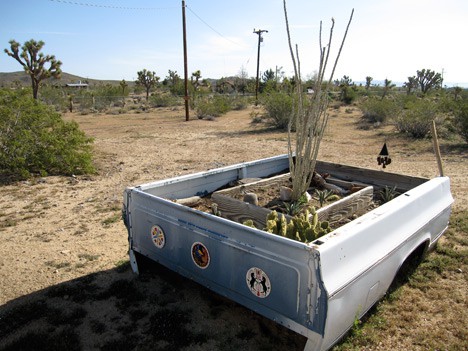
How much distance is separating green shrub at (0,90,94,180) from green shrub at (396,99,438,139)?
10694 millimetres

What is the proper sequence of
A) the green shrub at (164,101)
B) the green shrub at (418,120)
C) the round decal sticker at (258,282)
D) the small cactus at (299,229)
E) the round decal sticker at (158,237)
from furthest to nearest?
1. the green shrub at (164,101)
2. the green shrub at (418,120)
3. the round decal sticker at (158,237)
4. the small cactus at (299,229)
5. the round decal sticker at (258,282)

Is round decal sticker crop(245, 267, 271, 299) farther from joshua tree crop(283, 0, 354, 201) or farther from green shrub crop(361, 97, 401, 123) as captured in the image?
green shrub crop(361, 97, 401, 123)

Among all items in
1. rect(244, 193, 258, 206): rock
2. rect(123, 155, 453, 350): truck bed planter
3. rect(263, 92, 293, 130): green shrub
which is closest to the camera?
rect(123, 155, 453, 350): truck bed planter

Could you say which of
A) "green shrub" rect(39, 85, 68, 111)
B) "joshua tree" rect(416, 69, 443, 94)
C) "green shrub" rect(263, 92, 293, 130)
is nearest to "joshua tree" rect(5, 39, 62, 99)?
"green shrub" rect(39, 85, 68, 111)

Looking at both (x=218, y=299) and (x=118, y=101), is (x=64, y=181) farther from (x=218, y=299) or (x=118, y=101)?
(x=118, y=101)

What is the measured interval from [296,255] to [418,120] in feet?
42.5

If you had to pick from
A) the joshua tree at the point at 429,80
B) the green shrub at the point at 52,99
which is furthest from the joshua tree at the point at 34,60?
the joshua tree at the point at 429,80

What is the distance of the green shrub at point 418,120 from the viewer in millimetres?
13219

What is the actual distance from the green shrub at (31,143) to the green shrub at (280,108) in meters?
9.83

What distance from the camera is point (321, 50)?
380cm

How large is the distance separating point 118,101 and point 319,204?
110 feet

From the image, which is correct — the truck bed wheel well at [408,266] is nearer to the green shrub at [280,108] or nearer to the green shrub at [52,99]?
Result: the green shrub at [280,108]

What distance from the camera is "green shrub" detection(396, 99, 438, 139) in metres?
13.2

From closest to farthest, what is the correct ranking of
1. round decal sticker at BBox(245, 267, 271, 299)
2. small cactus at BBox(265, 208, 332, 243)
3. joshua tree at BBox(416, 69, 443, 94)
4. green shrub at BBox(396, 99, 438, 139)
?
round decal sticker at BBox(245, 267, 271, 299), small cactus at BBox(265, 208, 332, 243), green shrub at BBox(396, 99, 438, 139), joshua tree at BBox(416, 69, 443, 94)
